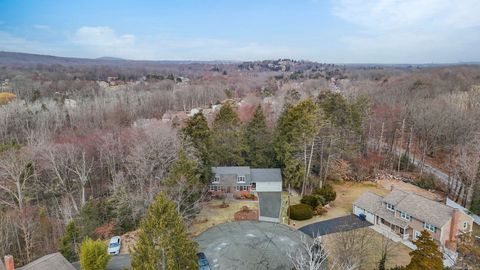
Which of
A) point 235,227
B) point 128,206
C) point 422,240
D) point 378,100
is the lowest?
point 235,227

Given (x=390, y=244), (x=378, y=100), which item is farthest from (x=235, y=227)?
(x=378, y=100)

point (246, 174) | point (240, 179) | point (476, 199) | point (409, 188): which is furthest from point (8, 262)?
point (409, 188)

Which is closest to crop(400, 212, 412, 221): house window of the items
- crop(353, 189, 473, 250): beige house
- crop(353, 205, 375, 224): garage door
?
crop(353, 189, 473, 250): beige house

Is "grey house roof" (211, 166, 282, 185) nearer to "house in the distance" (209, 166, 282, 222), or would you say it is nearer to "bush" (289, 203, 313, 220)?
"house in the distance" (209, 166, 282, 222)

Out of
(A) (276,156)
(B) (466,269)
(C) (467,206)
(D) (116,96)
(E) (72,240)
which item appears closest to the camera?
(B) (466,269)

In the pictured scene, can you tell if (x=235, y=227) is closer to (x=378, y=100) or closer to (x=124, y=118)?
(x=124, y=118)

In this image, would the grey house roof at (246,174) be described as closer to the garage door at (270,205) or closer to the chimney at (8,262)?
the garage door at (270,205)

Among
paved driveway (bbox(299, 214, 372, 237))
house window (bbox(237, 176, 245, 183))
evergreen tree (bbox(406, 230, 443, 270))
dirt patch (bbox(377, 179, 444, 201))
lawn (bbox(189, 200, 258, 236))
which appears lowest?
lawn (bbox(189, 200, 258, 236))
